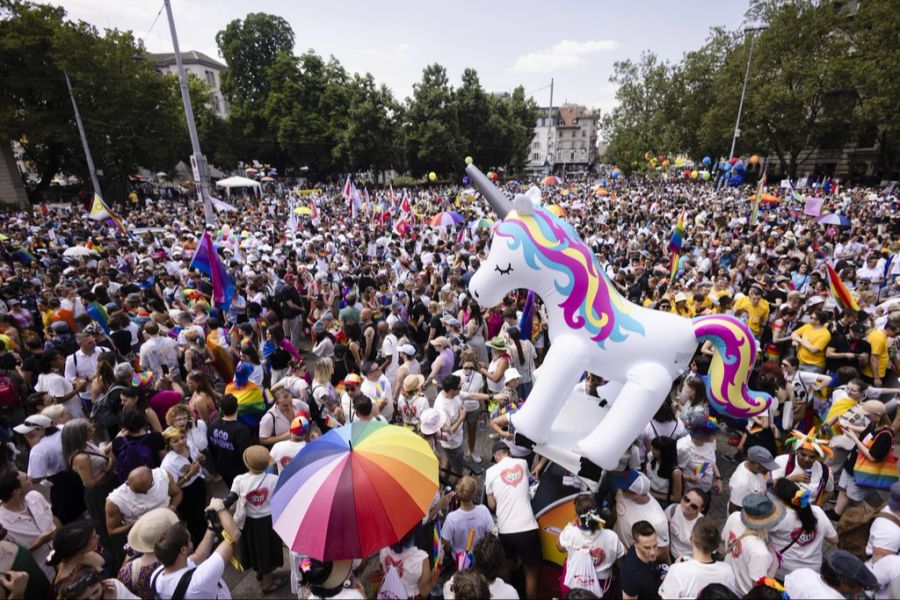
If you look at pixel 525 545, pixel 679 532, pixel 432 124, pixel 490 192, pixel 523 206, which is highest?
pixel 432 124

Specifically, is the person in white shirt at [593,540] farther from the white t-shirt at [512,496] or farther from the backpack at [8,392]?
the backpack at [8,392]

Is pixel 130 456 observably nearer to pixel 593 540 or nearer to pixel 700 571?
pixel 593 540

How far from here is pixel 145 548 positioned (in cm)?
283

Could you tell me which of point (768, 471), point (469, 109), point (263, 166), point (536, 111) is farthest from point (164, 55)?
point (768, 471)

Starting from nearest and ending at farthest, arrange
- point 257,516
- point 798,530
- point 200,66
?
point 798,530 < point 257,516 < point 200,66

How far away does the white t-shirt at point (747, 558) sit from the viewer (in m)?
2.95

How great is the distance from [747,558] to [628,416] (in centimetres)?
116

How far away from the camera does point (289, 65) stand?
41.5m

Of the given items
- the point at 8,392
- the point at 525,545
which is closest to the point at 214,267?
the point at 8,392

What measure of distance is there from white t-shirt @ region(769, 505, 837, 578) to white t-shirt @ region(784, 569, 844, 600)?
585 millimetres

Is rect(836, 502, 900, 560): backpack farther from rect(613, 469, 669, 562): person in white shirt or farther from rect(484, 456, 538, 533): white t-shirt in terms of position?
rect(484, 456, 538, 533): white t-shirt

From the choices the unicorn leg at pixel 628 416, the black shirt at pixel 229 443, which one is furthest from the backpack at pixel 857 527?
the black shirt at pixel 229 443

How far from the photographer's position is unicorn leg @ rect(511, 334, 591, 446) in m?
3.83

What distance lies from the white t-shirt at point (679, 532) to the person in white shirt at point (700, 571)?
0.60 meters
